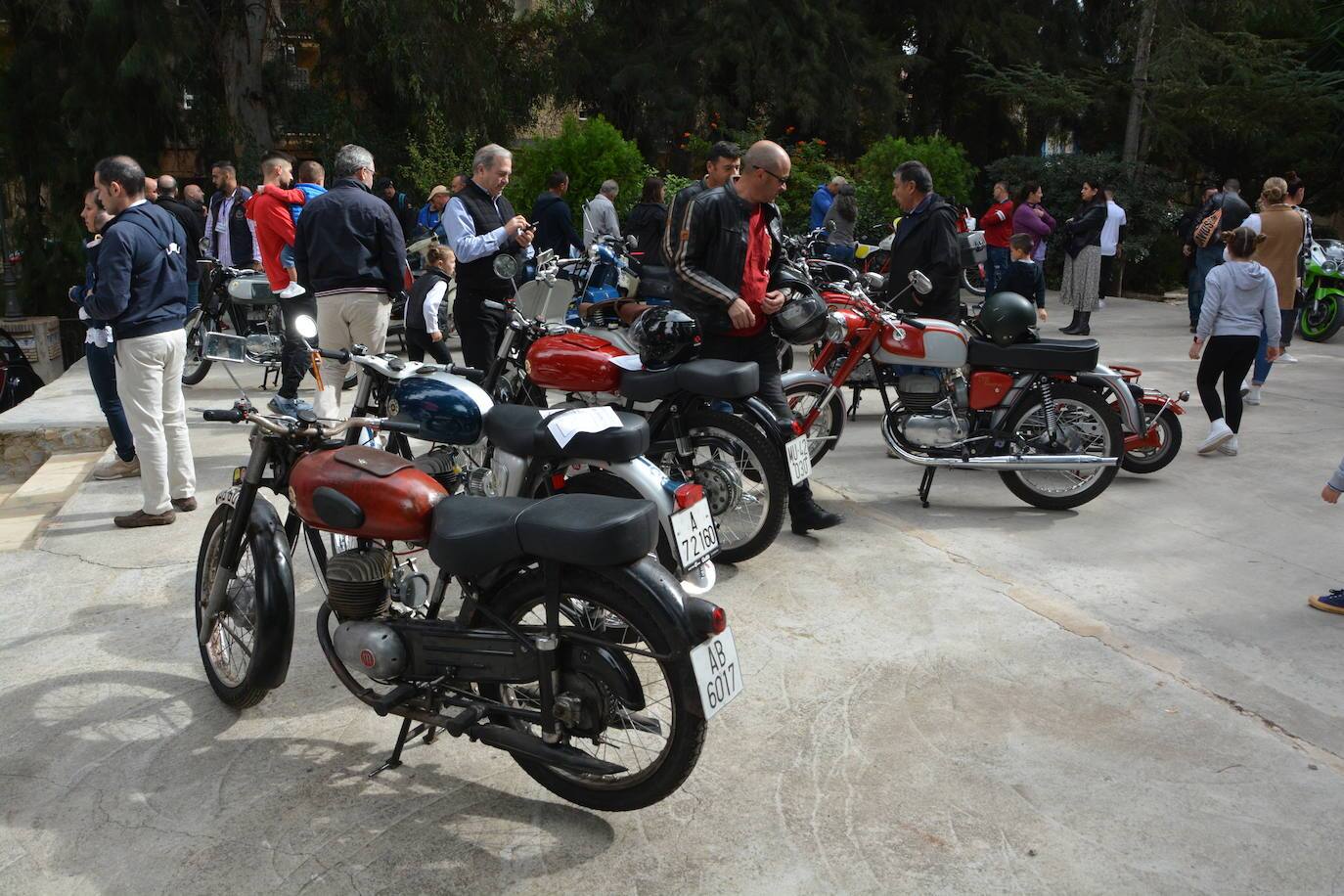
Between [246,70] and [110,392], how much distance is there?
13.0 m

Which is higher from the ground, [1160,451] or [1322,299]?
[1322,299]

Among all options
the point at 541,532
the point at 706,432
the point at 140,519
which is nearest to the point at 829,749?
the point at 541,532

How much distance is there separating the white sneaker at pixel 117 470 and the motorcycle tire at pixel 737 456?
3.83 metres

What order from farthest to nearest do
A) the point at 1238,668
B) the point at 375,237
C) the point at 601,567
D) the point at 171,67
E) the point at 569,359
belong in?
the point at 171,67, the point at 375,237, the point at 569,359, the point at 1238,668, the point at 601,567

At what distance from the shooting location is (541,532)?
2947 millimetres

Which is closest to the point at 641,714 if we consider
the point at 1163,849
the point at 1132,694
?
the point at 1163,849

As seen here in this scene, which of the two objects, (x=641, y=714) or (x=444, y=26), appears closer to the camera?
(x=641, y=714)

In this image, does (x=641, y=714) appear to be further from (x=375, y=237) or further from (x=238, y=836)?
(x=375, y=237)

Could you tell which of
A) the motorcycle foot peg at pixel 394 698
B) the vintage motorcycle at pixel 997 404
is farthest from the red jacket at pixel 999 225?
the motorcycle foot peg at pixel 394 698

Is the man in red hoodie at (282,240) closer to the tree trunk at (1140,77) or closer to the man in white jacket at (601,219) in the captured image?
Result: the man in white jacket at (601,219)

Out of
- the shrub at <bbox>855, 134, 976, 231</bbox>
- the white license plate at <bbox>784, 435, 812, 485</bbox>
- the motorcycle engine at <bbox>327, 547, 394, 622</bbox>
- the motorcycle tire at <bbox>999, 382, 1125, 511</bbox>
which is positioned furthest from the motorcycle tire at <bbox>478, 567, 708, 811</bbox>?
the shrub at <bbox>855, 134, 976, 231</bbox>

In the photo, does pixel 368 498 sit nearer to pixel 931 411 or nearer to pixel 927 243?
pixel 931 411

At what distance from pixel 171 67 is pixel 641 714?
1682 centimetres

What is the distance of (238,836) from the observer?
3184 mm
